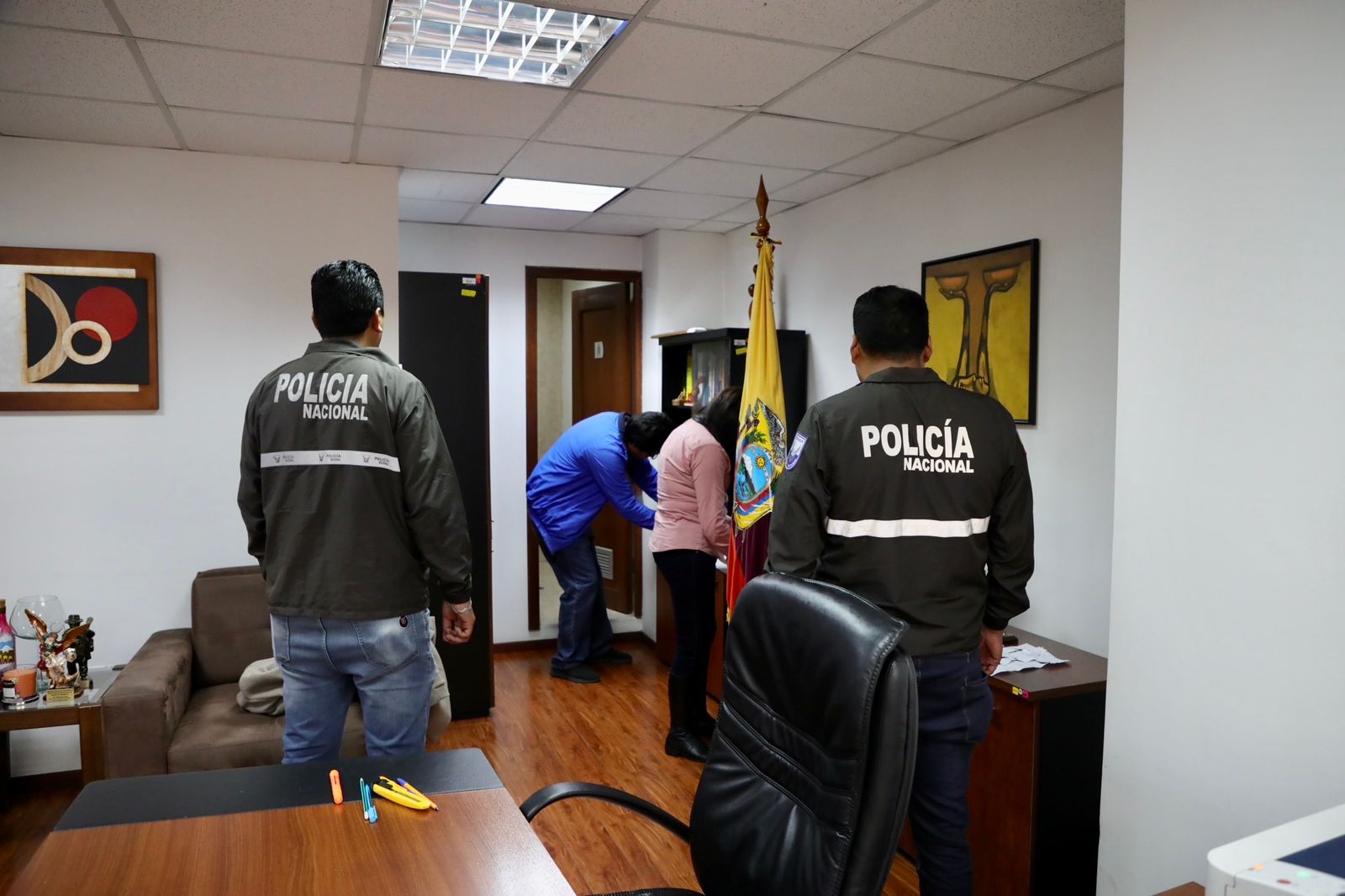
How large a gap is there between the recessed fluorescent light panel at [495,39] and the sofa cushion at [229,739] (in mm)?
2058

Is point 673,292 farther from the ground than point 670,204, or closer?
closer

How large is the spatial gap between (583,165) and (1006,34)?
1941 millimetres

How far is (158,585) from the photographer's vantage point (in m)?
3.71

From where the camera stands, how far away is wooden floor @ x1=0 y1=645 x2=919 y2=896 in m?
2.88

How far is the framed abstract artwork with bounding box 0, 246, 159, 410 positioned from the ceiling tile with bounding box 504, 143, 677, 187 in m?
1.58

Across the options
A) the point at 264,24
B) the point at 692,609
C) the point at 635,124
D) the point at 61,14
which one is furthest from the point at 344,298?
the point at 692,609

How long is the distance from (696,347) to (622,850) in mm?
2774

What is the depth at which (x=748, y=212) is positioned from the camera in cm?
482

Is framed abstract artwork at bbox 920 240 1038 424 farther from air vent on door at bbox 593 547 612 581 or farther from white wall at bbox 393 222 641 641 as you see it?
air vent on door at bbox 593 547 612 581

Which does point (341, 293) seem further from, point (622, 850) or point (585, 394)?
point (585, 394)

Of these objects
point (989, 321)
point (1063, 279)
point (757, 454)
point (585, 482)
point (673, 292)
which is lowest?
point (585, 482)

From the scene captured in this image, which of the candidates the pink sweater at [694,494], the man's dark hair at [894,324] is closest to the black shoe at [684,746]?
the pink sweater at [694,494]

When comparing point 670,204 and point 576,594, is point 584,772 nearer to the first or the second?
point 576,594

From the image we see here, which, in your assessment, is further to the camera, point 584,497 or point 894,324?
point 584,497
